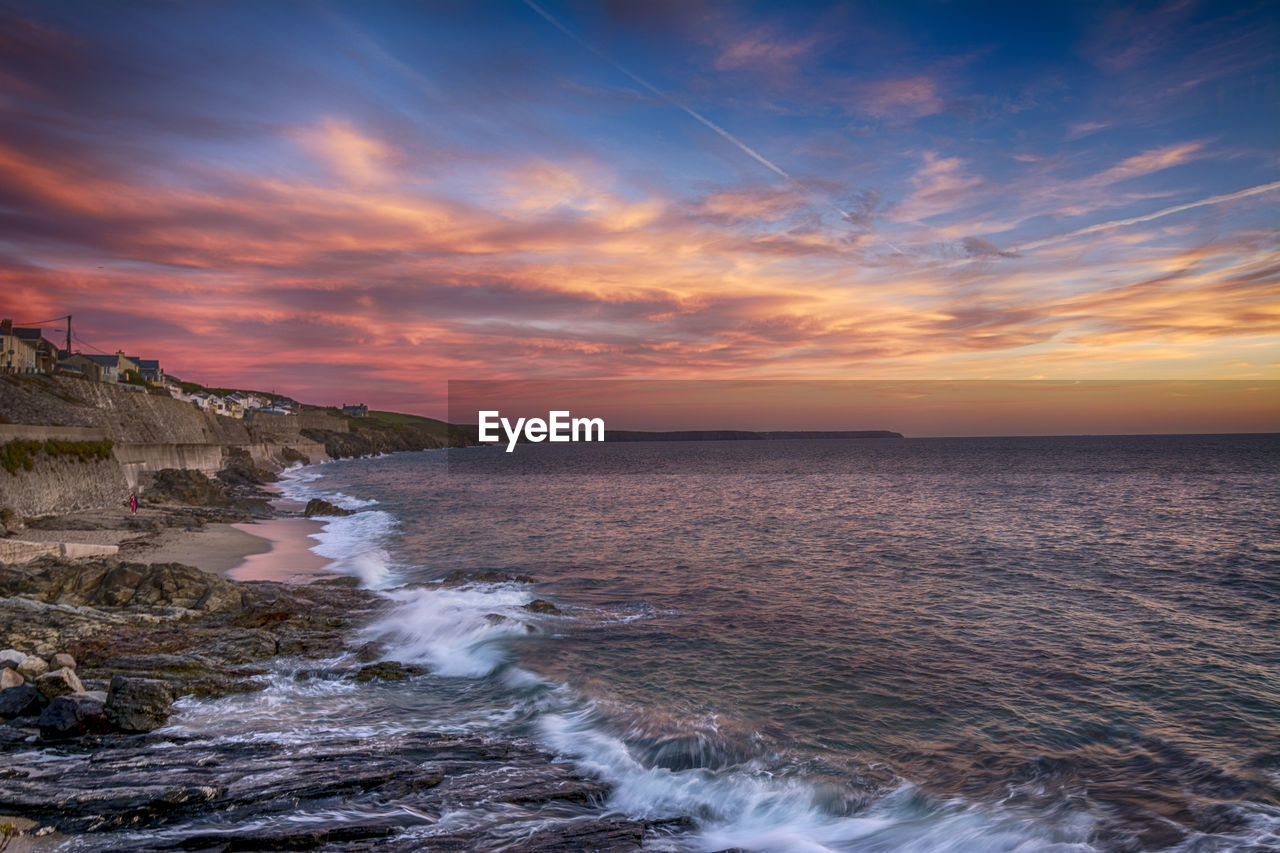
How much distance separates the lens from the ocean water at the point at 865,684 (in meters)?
11.1

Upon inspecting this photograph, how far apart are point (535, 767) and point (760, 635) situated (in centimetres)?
993

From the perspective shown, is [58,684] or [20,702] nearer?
[20,702]

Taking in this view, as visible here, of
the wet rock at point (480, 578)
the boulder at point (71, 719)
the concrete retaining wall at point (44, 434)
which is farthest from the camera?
the concrete retaining wall at point (44, 434)

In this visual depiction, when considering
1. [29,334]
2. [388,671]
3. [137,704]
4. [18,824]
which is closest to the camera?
[18,824]

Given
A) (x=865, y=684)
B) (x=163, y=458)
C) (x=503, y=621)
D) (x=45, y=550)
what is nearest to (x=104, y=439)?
(x=163, y=458)

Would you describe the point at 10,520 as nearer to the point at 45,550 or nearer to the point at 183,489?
the point at 45,550

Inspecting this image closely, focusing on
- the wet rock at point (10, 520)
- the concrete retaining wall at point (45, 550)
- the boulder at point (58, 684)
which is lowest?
the boulder at point (58, 684)

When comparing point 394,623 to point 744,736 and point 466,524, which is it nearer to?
point 744,736

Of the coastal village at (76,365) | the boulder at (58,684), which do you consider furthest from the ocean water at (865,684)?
the coastal village at (76,365)

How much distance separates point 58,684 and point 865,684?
1684 cm

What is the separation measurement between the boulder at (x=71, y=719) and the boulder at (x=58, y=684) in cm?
75

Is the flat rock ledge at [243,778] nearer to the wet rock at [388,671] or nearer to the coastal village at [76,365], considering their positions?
the wet rock at [388,671]

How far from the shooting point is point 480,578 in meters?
28.8

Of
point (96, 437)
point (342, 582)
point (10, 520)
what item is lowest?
point (342, 582)
